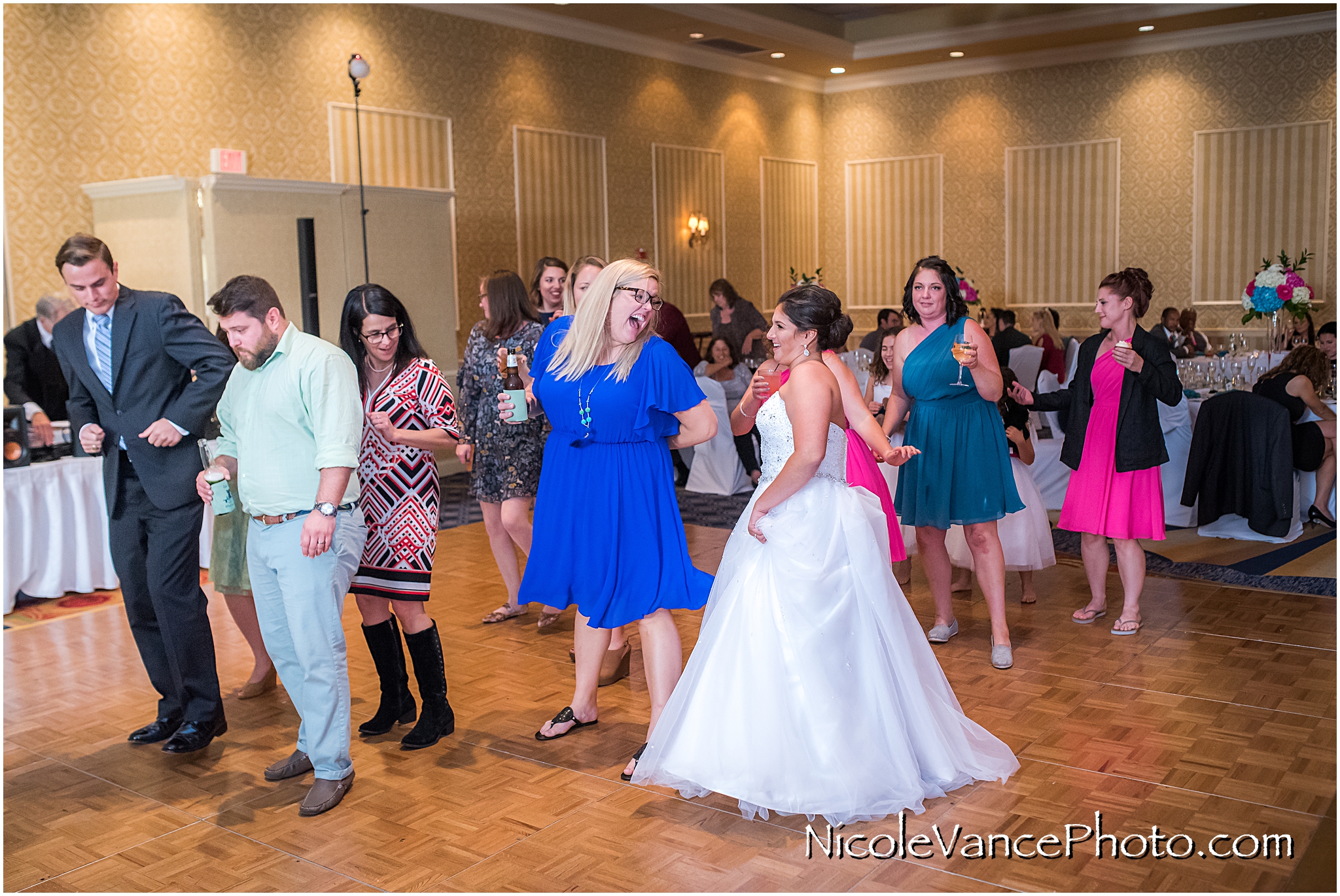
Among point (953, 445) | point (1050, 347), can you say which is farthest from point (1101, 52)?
point (953, 445)

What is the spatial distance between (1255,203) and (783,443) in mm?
11209

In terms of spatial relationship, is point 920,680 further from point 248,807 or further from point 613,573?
point 248,807

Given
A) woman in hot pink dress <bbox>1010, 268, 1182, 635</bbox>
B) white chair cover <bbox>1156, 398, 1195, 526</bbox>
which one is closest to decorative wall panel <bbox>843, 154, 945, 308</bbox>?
white chair cover <bbox>1156, 398, 1195, 526</bbox>

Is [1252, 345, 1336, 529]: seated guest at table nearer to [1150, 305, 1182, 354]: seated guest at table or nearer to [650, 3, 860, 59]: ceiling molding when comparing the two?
[1150, 305, 1182, 354]: seated guest at table

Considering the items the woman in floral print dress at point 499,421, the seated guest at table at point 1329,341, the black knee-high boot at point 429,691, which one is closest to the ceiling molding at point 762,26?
the seated guest at table at point 1329,341

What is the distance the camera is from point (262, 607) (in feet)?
10.3

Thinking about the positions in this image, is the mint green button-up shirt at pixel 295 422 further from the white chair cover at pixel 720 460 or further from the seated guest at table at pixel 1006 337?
the seated guest at table at pixel 1006 337

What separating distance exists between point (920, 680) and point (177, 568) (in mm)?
2332

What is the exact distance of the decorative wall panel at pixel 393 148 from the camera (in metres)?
9.41

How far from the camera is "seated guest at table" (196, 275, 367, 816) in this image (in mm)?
2980

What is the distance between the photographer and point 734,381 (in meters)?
8.49

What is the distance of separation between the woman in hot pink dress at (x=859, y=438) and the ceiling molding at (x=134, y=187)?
5489 millimetres

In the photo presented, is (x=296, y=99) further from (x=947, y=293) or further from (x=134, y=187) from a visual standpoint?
(x=947, y=293)

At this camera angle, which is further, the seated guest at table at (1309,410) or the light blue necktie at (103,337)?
the seated guest at table at (1309,410)
